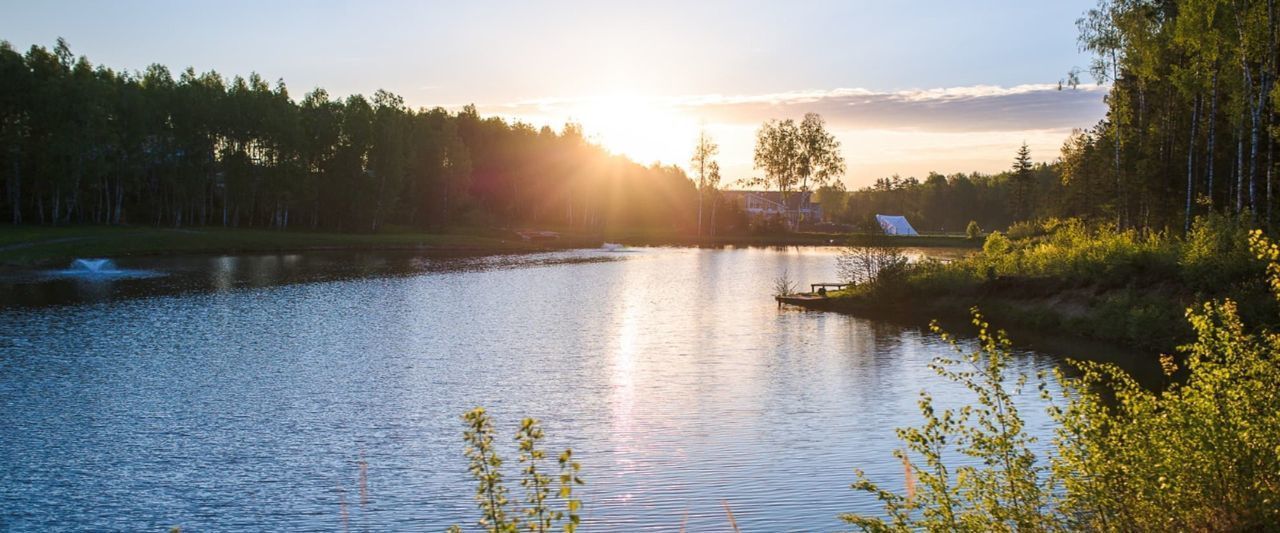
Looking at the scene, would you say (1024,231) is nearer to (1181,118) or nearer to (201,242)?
(1181,118)

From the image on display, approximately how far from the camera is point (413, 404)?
856 inches

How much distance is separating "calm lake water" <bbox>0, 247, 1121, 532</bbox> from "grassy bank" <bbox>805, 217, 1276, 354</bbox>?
12.6 feet

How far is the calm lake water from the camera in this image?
48.4 ft

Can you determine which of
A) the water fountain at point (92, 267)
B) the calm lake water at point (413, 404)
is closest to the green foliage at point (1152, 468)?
the calm lake water at point (413, 404)

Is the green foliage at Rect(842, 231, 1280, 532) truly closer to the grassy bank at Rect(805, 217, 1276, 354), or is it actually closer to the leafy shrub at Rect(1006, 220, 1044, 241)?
the grassy bank at Rect(805, 217, 1276, 354)

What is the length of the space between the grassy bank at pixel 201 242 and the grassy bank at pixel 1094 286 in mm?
47739

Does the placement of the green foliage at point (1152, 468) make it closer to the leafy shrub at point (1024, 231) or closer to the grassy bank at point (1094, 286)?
the grassy bank at point (1094, 286)

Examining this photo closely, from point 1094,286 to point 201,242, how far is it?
64.7 metres

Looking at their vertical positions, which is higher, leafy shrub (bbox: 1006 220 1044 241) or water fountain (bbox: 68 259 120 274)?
leafy shrub (bbox: 1006 220 1044 241)

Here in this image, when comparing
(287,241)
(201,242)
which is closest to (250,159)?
(287,241)

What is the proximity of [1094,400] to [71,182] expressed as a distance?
255 feet

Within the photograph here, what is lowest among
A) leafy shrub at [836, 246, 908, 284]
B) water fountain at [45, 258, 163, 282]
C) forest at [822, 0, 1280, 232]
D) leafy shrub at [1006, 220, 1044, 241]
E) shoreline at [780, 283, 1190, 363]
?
shoreline at [780, 283, 1190, 363]

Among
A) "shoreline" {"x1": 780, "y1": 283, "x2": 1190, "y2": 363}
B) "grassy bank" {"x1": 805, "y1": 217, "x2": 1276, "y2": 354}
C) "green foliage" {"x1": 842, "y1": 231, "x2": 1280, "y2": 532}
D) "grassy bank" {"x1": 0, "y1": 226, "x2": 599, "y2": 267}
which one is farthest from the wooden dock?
"grassy bank" {"x1": 0, "y1": 226, "x2": 599, "y2": 267}

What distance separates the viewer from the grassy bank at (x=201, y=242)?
6066 cm
